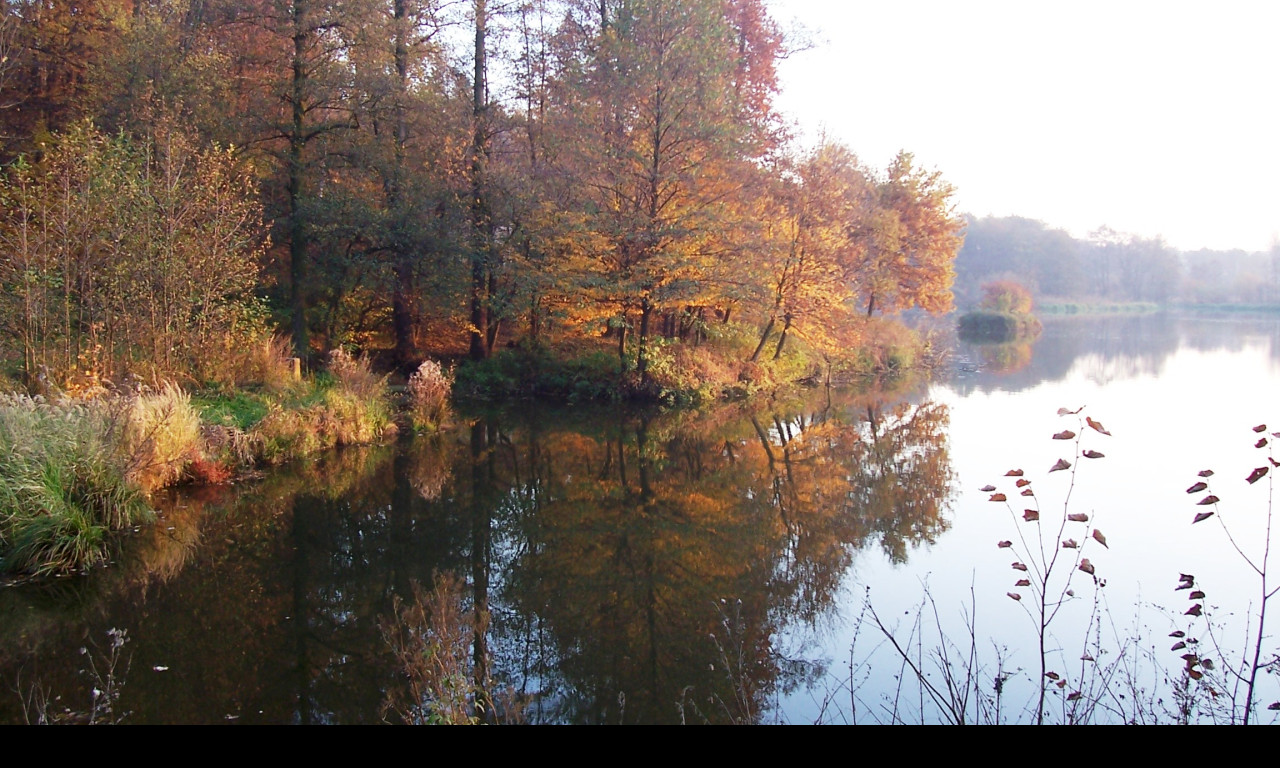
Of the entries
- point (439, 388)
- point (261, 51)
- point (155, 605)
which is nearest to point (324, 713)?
point (155, 605)

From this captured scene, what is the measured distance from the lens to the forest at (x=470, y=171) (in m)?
15.5

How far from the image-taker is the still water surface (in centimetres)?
470

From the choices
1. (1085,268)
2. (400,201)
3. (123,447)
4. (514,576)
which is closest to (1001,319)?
(400,201)

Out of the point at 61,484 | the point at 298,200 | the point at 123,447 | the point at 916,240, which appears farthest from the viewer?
the point at 916,240

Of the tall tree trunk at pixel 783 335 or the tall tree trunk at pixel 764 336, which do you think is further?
the tall tree trunk at pixel 783 335

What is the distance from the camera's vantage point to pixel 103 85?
16719 millimetres

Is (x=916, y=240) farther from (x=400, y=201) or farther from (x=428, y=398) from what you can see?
(x=428, y=398)

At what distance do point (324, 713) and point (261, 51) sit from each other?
1718 centimetres

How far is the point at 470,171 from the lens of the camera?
17844 millimetres

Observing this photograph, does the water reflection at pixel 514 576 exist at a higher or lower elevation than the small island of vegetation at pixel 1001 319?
lower

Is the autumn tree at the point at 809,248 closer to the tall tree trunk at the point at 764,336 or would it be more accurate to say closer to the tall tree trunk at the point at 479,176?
the tall tree trunk at the point at 764,336

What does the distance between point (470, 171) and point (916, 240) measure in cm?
1468

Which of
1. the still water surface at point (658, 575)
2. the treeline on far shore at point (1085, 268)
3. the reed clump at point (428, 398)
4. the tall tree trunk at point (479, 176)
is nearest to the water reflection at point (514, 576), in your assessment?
the still water surface at point (658, 575)

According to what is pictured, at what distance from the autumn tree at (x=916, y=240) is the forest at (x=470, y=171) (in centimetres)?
643
